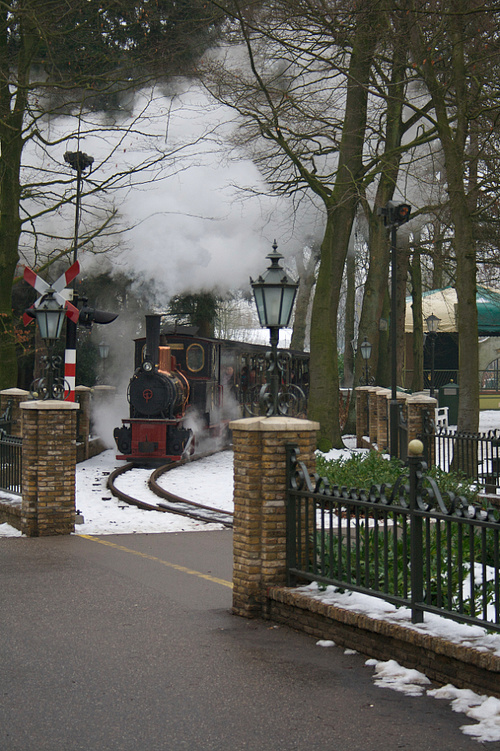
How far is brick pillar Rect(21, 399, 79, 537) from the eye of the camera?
998 centimetres

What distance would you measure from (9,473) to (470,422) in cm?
756

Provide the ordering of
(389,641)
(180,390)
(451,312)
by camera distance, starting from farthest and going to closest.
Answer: (451,312) < (180,390) < (389,641)

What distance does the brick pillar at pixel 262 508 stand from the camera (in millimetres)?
6090

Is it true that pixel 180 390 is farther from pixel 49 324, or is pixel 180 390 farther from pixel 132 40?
pixel 132 40

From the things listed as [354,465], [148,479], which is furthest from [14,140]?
[354,465]

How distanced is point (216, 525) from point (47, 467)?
7.80ft

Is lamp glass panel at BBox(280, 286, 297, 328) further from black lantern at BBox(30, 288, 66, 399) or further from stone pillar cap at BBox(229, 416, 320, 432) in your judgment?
black lantern at BBox(30, 288, 66, 399)

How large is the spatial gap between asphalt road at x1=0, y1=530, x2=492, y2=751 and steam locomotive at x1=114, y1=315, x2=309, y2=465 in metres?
10.6

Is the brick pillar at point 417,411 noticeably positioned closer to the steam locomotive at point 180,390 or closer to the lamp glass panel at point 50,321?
the lamp glass panel at point 50,321

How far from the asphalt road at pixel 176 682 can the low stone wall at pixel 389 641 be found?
0.12 m

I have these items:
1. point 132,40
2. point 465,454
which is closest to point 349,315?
point 132,40

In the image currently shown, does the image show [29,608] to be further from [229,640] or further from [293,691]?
[293,691]

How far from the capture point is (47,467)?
393 inches

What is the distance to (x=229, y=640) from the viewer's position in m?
5.54
